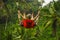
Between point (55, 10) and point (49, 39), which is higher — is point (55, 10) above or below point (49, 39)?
above

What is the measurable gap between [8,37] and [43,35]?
4.00 metres

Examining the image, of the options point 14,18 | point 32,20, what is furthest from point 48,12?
point 14,18

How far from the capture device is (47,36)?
27172 millimetres

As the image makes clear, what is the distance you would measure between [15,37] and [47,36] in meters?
3.77

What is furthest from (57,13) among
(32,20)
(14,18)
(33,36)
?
(14,18)

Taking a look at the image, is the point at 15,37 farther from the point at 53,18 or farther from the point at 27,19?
the point at 27,19

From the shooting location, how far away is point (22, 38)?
25.5 meters

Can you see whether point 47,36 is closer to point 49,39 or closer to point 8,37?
point 49,39

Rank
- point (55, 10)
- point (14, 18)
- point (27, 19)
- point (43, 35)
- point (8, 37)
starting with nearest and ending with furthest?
point (27, 19)
point (55, 10)
point (8, 37)
point (43, 35)
point (14, 18)

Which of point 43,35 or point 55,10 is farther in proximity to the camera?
point 43,35

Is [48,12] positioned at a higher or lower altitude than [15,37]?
higher

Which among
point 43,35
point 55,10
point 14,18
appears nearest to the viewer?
point 55,10

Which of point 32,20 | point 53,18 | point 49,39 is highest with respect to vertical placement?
point 32,20

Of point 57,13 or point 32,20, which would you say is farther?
point 57,13
